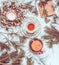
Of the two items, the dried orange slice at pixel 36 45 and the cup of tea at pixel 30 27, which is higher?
the cup of tea at pixel 30 27

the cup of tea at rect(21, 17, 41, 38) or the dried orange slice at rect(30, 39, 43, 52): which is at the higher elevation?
the cup of tea at rect(21, 17, 41, 38)

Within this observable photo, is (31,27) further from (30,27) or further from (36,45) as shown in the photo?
(36,45)

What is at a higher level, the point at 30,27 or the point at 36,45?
the point at 30,27

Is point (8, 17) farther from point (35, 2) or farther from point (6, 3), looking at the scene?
point (35, 2)

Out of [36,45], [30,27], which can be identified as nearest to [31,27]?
[30,27]

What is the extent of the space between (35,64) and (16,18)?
31cm

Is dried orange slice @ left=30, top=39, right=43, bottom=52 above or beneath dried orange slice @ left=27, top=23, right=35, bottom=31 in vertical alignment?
beneath

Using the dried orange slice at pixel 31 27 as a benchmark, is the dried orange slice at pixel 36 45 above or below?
below

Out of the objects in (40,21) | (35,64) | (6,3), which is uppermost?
(6,3)

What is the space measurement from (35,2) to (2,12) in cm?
22

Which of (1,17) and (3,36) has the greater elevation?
(1,17)

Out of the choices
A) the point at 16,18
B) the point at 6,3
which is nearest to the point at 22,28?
the point at 16,18

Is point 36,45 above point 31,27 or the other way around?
the other way around

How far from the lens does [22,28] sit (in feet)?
4.12
